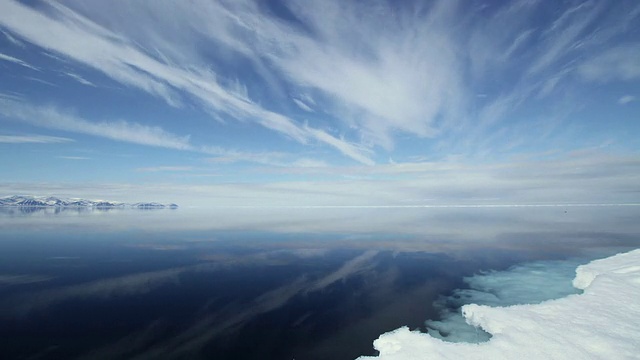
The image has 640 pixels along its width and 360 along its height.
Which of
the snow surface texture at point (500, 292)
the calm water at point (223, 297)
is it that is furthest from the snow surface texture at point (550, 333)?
the calm water at point (223, 297)

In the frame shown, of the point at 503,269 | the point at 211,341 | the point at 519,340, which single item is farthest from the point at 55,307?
the point at 503,269

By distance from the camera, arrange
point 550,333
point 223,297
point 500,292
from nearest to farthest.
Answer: point 550,333 < point 223,297 < point 500,292

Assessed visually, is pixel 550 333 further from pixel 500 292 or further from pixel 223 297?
pixel 223 297

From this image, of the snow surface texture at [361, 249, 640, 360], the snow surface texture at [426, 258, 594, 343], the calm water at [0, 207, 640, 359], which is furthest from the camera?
the snow surface texture at [426, 258, 594, 343]

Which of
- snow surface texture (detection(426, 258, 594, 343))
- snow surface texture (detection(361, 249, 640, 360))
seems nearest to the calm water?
snow surface texture (detection(426, 258, 594, 343))

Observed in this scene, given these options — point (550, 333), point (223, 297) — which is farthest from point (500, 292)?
point (223, 297)

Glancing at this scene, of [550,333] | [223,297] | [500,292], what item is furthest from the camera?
[500,292]

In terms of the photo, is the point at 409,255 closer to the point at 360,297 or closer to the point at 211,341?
the point at 360,297

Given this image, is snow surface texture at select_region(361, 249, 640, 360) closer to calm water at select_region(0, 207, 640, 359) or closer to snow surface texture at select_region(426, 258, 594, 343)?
snow surface texture at select_region(426, 258, 594, 343)

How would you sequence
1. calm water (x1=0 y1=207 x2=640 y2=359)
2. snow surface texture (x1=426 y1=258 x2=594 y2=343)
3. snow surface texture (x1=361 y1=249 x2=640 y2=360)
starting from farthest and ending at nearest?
snow surface texture (x1=426 y1=258 x2=594 y2=343), calm water (x1=0 y1=207 x2=640 y2=359), snow surface texture (x1=361 y1=249 x2=640 y2=360)
